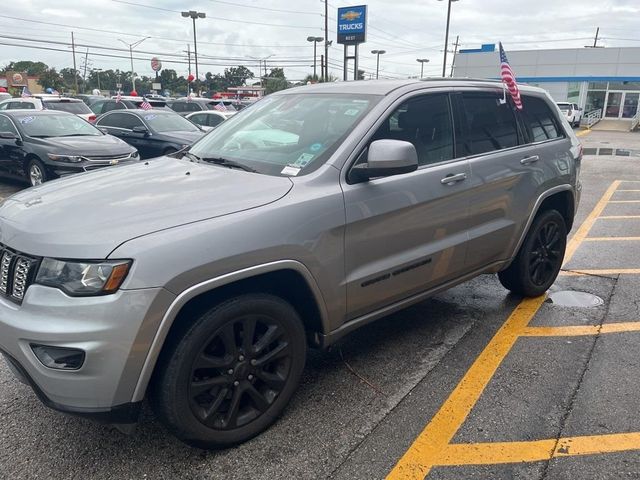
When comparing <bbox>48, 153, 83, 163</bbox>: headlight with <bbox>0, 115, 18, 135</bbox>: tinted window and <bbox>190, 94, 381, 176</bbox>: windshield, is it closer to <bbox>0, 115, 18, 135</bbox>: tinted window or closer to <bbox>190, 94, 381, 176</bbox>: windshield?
<bbox>0, 115, 18, 135</bbox>: tinted window

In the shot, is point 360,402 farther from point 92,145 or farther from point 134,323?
point 92,145

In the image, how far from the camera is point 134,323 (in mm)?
2172

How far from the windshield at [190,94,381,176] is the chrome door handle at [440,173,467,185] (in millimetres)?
686

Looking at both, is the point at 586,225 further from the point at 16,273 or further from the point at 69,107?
the point at 69,107

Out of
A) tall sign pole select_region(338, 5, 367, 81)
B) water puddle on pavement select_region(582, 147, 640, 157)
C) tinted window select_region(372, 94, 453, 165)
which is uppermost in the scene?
tall sign pole select_region(338, 5, 367, 81)

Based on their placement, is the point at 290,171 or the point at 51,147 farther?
the point at 51,147

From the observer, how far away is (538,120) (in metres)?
4.51

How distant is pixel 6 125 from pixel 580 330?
33.1 feet

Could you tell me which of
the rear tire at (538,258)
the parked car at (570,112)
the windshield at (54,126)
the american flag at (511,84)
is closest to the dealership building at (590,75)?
the parked car at (570,112)

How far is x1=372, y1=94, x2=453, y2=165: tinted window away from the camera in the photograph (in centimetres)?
330

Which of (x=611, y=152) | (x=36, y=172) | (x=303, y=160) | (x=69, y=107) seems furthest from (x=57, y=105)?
(x=611, y=152)

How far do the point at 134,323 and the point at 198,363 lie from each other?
396mm

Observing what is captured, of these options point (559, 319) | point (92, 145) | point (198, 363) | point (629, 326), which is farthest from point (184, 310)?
point (92, 145)

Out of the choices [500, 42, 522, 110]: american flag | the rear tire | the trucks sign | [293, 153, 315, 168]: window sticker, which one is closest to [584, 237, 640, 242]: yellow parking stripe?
the rear tire
